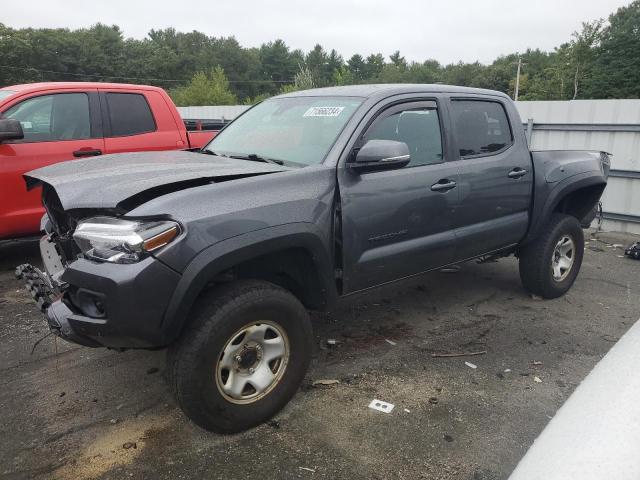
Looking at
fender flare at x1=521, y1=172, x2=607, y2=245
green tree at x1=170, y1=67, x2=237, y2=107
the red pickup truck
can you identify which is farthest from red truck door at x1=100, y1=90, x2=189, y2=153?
green tree at x1=170, y1=67, x2=237, y2=107

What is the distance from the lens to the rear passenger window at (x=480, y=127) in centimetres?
372

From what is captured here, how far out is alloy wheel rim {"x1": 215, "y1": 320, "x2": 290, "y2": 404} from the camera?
2.49 metres

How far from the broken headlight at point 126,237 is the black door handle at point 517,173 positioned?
9.18 ft

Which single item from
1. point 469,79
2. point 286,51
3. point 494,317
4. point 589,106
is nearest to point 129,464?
point 494,317

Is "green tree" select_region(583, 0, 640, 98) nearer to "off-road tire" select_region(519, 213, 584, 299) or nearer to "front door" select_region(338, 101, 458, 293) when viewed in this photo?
"off-road tire" select_region(519, 213, 584, 299)

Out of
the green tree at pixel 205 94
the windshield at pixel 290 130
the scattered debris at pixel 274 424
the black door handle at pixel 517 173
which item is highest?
the green tree at pixel 205 94

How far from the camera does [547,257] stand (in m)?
4.42

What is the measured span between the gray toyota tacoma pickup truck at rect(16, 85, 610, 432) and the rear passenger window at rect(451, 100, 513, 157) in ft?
0.05

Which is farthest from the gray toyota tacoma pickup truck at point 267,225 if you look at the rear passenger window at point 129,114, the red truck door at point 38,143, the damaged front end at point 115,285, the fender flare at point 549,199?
the rear passenger window at point 129,114

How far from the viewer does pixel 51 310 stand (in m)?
2.41

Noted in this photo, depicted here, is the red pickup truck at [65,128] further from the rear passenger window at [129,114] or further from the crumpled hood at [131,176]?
the crumpled hood at [131,176]

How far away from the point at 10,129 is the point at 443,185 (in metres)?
3.85

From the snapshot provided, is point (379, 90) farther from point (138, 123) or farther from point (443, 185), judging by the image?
point (138, 123)

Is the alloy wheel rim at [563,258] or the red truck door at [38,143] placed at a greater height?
the red truck door at [38,143]
